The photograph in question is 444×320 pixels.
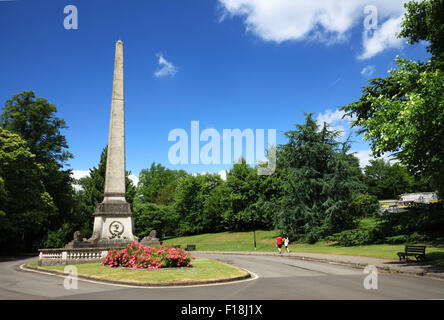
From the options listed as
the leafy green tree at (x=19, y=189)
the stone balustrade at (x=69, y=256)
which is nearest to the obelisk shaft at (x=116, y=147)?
the stone balustrade at (x=69, y=256)

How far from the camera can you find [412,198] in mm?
62062

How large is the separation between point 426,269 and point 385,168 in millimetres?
82255

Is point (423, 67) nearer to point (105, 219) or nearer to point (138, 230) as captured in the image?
point (105, 219)

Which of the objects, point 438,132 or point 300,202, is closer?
point 438,132

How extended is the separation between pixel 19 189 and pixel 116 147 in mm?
15931

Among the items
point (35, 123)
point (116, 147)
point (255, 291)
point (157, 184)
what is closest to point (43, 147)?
point (35, 123)

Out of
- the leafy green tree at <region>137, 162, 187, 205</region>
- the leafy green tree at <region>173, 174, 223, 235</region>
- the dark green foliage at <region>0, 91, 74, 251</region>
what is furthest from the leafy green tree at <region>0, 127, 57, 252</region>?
the leafy green tree at <region>137, 162, 187, 205</region>

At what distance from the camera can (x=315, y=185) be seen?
1404 inches

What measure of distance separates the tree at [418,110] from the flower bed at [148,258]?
1107 centimetres

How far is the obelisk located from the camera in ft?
69.1

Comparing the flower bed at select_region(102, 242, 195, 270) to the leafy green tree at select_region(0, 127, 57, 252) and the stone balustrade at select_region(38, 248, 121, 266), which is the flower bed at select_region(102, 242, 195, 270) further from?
the leafy green tree at select_region(0, 127, 57, 252)

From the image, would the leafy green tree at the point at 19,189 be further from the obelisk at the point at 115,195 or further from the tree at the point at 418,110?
the tree at the point at 418,110

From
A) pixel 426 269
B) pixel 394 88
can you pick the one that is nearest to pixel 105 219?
pixel 426 269

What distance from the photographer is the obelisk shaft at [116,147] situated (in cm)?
2194
